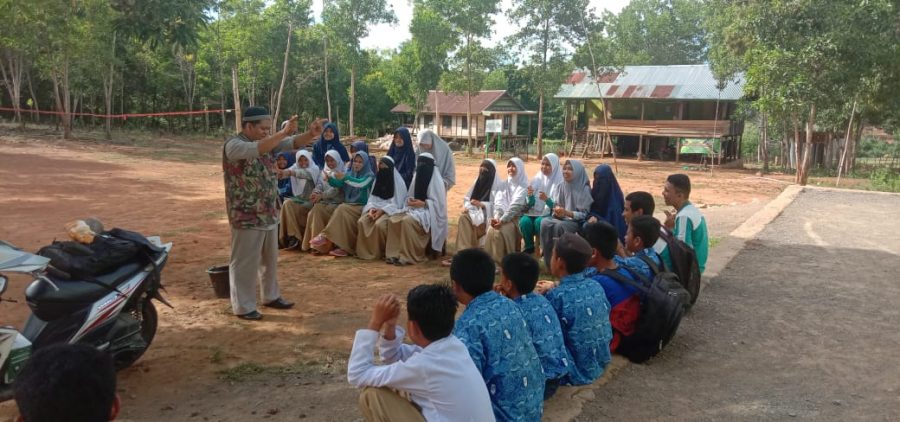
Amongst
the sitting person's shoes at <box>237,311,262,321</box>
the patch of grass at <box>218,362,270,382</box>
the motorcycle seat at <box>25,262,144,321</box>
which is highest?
the motorcycle seat at <box>25,262,144,321</box>

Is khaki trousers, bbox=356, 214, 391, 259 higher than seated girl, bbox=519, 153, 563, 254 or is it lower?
lower

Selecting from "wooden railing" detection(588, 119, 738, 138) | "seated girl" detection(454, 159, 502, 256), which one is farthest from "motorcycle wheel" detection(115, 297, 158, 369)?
"wooden railing" detection(588, 119, 738, 138)

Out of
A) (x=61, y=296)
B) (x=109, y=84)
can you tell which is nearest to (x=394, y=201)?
(x=61, y=296)

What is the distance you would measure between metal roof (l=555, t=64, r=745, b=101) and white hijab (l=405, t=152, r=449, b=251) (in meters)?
24.1

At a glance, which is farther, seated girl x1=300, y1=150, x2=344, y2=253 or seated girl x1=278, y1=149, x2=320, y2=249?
seated girl x1=278, y1=149, x2=320, y2=249

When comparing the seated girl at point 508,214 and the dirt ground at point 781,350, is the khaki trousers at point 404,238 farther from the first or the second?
the dirt ground at point 781,350

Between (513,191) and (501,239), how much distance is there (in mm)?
684

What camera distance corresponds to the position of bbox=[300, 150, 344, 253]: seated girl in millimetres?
7750

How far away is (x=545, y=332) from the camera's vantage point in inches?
125

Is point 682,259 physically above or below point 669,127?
below

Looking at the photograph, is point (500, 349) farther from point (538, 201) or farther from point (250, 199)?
point (538, 201)

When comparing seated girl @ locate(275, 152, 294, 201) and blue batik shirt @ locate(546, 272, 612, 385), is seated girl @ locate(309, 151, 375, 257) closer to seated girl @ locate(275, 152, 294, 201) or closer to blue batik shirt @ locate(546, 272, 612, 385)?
seated girl @ locate(275, 152, 294, 201)

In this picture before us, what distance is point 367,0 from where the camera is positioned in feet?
115

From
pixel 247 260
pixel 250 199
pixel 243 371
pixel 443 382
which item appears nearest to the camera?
pixel 443 382
